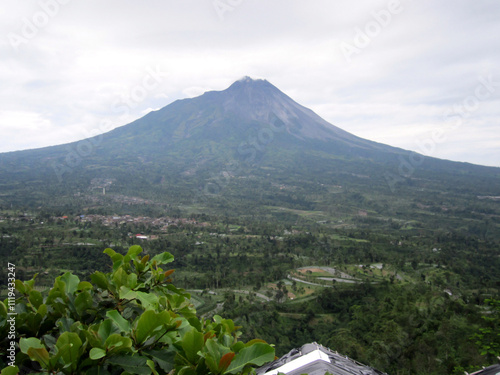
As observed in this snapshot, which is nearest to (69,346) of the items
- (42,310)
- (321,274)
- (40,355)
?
(40,355)

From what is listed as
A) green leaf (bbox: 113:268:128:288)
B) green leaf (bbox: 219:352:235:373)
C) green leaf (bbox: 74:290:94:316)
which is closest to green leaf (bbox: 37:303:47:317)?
green leaf (bbox: 74:290:94:316)

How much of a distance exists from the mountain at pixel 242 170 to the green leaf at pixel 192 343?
1995 inches

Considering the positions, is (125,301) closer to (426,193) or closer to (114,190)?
(114,190)

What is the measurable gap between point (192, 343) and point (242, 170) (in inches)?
3056

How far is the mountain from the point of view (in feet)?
187

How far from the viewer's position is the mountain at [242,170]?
5709cm

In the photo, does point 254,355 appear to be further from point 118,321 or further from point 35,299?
point 35,299

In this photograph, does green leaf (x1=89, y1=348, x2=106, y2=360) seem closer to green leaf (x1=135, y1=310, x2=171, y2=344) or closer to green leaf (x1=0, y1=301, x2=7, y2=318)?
green leaf (x1=135, y1=310, x2=171, y2=344)

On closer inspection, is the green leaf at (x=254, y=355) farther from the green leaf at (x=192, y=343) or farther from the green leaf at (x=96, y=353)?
the green leaf at (x=96, y=353)

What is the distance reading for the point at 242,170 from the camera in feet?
257

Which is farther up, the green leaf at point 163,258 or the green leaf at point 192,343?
the green leaf at point 163,258

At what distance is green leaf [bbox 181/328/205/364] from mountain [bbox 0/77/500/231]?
50671mm

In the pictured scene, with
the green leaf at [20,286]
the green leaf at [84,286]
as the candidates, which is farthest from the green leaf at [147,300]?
the green leaf at [20,286]

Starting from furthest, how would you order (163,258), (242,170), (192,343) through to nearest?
1. (242,170)
2. (163,258)
3. (192,343)
